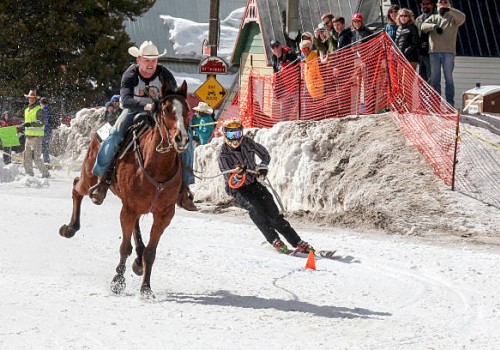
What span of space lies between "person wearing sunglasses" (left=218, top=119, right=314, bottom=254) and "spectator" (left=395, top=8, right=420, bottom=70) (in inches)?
164

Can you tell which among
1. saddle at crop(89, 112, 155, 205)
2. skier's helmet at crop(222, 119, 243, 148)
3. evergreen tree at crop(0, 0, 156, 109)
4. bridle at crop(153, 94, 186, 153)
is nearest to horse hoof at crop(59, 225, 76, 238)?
saddle at crop(89, 112, 155, 205)

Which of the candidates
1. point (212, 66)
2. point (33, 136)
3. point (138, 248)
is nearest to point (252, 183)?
point (138, 248)

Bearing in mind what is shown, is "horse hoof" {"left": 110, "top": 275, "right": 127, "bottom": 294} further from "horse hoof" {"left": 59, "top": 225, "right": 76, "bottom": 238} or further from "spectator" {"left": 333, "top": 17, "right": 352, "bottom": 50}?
"spectator" {"left": 333, "top": 17, "right": 352, "bottom": 50}

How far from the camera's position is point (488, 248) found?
1260 centimetres

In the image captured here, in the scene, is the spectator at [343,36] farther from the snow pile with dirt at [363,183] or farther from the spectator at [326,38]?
the snow pile with dirt at [363,183]

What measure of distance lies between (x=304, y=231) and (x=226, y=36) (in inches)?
1464

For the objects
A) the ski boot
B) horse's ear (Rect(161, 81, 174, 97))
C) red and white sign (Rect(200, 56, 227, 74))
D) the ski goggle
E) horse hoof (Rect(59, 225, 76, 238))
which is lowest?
the ski boot

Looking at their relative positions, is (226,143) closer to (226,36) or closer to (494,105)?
(494,105)

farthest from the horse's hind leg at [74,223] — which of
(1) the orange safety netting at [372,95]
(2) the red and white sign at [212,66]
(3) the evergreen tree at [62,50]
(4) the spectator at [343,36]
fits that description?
(3) the evergreen tree at [62,50]

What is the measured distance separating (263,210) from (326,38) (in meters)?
5.95

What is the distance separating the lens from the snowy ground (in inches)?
306

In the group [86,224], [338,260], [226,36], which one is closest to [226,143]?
[338,260]

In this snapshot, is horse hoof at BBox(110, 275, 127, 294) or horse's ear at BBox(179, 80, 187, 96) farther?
horse hoof at BBox(110, 275, 127, 294)

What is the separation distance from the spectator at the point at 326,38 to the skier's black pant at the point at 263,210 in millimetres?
5391
